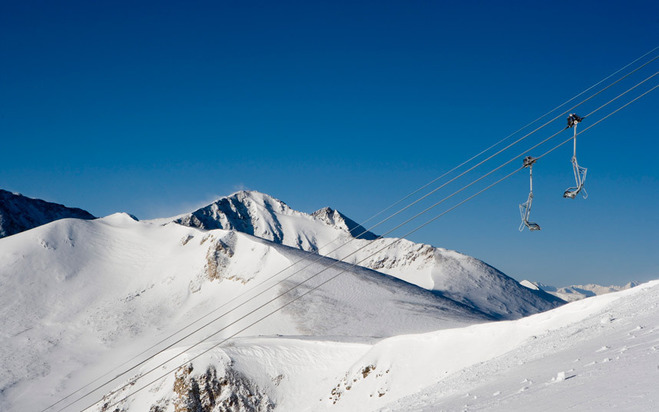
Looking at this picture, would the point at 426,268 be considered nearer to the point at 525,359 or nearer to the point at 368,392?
the point at 368,392

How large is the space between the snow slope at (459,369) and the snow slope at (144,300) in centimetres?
2338

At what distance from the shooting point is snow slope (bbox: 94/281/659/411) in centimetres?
1124

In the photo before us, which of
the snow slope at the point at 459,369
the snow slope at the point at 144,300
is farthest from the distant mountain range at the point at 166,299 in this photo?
the snow slope at the point at 459,369

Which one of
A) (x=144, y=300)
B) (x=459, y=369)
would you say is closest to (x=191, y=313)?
(x=144, y=300)

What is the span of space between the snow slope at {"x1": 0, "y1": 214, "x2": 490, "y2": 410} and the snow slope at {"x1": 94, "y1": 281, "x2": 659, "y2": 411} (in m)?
23.4

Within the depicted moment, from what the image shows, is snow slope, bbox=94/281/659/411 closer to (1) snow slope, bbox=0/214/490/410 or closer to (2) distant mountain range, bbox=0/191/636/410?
(2) distant mountain range, bbox=0/191/636/410

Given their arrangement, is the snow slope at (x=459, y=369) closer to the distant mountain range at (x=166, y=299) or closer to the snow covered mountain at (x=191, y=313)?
the snow covered mountain at (x=191, y=313)

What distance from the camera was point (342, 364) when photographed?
43656 millimetres

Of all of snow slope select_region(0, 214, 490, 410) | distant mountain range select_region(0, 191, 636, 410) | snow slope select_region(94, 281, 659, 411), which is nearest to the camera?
snow slope select_region(94, 281, 659, 411)

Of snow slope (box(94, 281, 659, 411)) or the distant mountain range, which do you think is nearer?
snow slope (box(94, 281, 659, 411))

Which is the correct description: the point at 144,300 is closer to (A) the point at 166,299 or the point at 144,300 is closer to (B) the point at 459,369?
(A) the point at 166,299

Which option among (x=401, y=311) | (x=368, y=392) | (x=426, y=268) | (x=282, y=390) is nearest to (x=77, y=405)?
(x=282, y=390)

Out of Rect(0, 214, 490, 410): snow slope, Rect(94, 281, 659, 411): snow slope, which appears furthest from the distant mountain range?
Rect(94, 281, 659, 411): snow slope

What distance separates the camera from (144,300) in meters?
100
